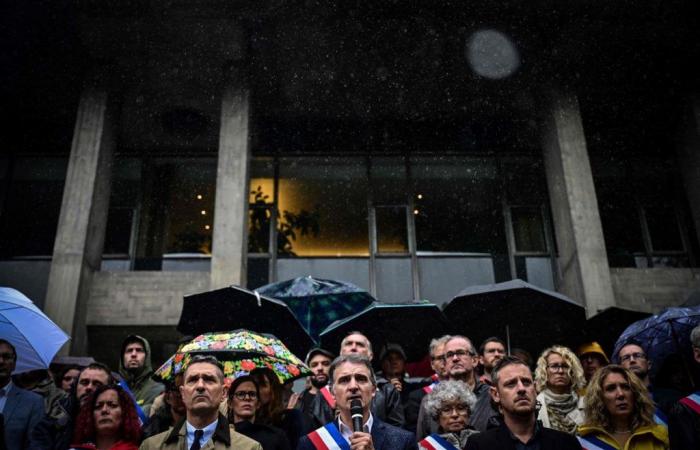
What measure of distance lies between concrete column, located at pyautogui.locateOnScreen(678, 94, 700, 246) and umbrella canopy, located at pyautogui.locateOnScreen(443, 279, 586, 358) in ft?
28.7

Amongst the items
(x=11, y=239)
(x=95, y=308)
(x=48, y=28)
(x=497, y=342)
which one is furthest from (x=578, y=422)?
(x=11, y=239)

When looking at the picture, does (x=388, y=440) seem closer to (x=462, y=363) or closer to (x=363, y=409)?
(x=363, y=409)

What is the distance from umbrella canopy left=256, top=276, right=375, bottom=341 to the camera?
7973mm

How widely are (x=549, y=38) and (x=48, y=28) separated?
11064mm

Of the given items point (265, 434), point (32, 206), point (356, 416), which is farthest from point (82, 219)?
point (356, 416)

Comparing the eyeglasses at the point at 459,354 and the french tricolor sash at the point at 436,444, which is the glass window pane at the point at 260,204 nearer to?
the eyeglasses at the point at 459,354

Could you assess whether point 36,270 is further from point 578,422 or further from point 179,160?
point 578,422

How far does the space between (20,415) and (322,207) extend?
1134 cm

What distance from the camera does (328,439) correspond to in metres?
3.94

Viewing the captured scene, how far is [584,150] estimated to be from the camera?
13.7m

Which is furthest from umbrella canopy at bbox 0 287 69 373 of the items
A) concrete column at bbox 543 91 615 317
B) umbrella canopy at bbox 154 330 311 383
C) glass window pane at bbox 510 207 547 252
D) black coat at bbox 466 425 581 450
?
glass window pane at bbox 510 207 547 252

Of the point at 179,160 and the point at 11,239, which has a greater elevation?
the point at 179,160

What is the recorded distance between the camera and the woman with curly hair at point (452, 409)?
4.63 metres

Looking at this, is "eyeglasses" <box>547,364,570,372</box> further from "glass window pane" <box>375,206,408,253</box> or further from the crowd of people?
"glass window pane" <box>375,206,408,253</box>
